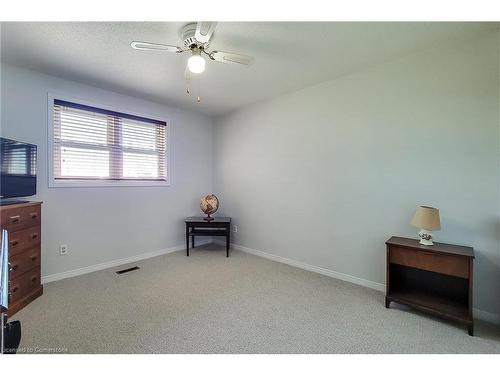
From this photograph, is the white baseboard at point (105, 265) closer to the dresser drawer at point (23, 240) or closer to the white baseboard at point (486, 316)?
the dresser drawer at point (23, 240)

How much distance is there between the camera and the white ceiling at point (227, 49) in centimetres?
188

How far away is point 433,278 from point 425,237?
0.46 metres

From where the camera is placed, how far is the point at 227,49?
2.19m

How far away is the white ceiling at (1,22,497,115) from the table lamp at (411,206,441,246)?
1499 mm

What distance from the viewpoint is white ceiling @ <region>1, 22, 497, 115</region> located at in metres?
1.88

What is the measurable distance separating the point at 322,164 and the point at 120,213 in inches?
113

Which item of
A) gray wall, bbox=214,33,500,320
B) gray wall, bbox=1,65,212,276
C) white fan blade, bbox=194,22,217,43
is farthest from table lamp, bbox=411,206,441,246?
gray wall, bbox=1,65,212,276

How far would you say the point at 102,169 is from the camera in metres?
3.20

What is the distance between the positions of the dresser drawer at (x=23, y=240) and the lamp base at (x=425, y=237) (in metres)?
3.66

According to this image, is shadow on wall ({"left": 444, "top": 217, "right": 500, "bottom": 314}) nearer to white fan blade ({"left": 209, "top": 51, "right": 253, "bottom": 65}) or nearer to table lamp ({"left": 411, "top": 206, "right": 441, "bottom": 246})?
table lamp ({"left": 411, "top": 206, "right": 441, "bottom": 246})

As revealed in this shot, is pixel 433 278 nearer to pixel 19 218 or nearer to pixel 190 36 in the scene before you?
pixel 190 36

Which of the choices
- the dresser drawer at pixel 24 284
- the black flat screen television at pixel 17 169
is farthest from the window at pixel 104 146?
the dresser drawer at pixel 24 284
